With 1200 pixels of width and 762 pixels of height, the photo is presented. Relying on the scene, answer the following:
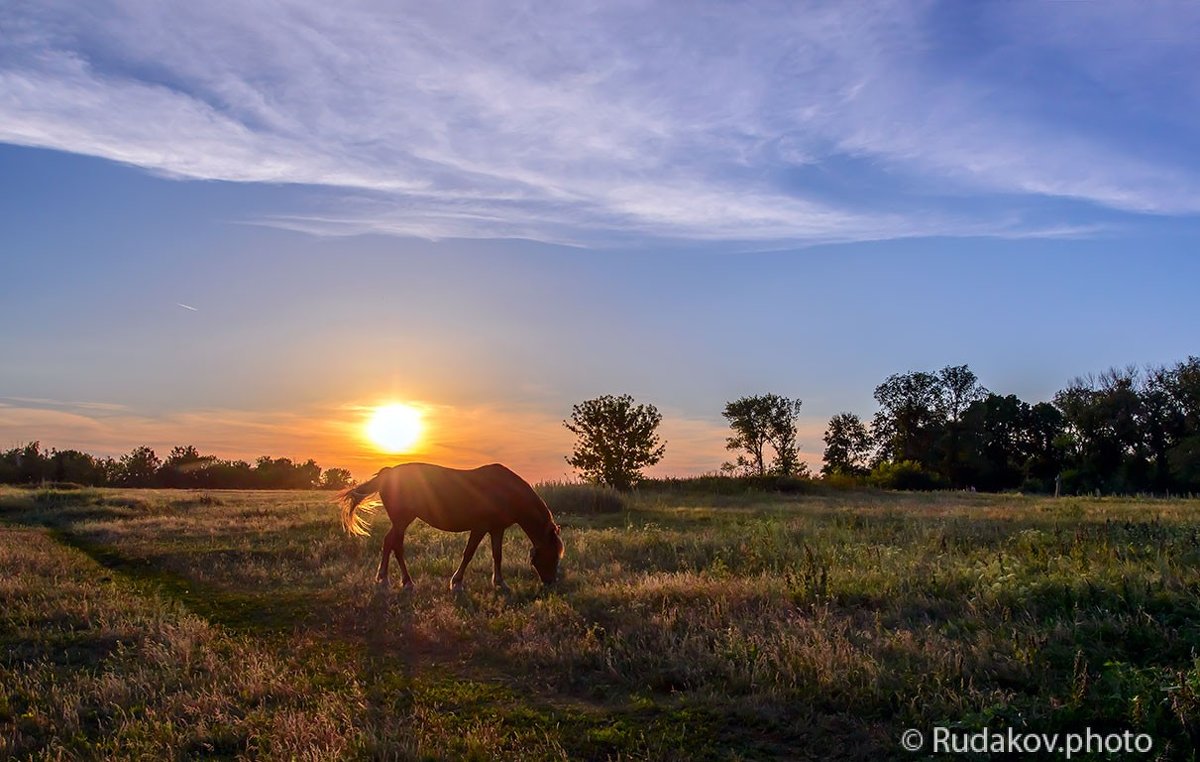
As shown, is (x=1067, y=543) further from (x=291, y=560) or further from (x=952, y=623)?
(x=291, y=560)

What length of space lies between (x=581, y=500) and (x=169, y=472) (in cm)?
8842

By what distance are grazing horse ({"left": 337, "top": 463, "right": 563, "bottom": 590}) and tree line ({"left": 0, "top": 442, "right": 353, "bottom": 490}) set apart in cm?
8087

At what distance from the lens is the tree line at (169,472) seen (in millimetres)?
93062

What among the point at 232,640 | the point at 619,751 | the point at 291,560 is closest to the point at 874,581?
the point at 619,751

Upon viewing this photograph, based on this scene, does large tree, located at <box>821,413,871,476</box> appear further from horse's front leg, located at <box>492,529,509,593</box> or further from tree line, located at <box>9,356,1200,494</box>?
horse's front leg, located at <box>492,529,509,593</box>

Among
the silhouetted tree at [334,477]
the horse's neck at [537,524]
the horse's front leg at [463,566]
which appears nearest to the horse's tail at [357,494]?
the horse's front leg at [463,566]

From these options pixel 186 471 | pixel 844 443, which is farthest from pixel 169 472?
pixel 844 443

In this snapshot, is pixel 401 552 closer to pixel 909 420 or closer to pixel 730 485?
pixel 730 485

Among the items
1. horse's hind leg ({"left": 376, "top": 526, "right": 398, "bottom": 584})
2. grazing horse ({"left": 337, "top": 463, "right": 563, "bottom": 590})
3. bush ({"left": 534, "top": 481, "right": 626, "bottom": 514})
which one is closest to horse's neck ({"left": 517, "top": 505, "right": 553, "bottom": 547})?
grazing horse ({"left": 337, "top": 463, "right": 563, "bottom": 590})

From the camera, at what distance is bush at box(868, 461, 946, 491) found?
65750mm

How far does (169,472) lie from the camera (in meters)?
101

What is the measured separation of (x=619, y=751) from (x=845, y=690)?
213cm

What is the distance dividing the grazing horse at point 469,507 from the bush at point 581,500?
15882mm

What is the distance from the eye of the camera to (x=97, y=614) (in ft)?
36.2
